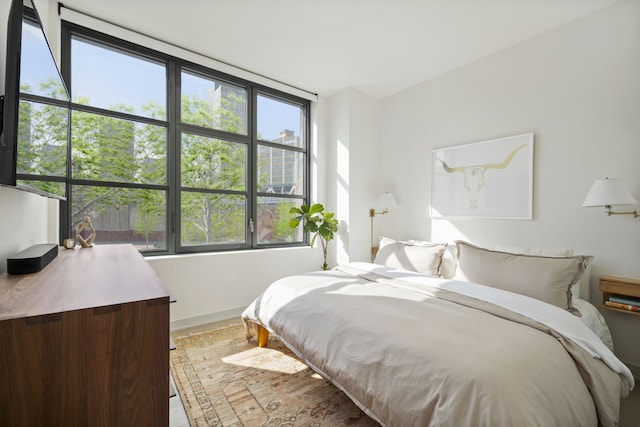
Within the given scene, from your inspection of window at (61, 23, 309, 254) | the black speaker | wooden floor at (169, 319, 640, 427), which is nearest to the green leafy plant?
window at (61, 23, 309, 254)

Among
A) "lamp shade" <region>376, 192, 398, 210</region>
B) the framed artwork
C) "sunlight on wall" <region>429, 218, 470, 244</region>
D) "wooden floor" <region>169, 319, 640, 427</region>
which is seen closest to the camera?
"wooden floor" <region>169, 319, 640, 427</region>

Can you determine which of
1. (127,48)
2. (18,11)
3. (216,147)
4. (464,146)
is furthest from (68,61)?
(464,146)

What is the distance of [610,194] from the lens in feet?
6.88

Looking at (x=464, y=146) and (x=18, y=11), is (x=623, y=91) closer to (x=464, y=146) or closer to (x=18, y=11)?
(x=464, y=146)

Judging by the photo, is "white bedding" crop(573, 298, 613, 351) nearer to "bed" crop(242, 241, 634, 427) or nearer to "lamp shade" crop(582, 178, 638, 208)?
"bed" crop(242, 241, 634, 427)

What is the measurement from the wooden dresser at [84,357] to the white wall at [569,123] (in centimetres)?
311

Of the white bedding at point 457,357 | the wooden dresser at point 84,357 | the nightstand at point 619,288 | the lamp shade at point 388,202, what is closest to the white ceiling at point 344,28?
the lamp shade at point 388,202

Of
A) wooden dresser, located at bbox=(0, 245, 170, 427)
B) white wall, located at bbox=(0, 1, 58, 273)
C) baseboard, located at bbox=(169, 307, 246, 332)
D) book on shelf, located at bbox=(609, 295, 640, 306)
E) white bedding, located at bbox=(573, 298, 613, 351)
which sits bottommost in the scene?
baseboard, located at bbox=(169, 307, 246, 332)

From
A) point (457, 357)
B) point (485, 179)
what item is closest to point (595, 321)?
point (485, 179)

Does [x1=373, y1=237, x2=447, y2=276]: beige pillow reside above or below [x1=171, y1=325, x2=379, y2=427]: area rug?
A: above

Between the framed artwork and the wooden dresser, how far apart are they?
10.2ft

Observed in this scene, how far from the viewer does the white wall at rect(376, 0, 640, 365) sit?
2.28 metres

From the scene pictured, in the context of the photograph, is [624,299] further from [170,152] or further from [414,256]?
[170,152]

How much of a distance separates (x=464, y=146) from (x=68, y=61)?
13.0ft
